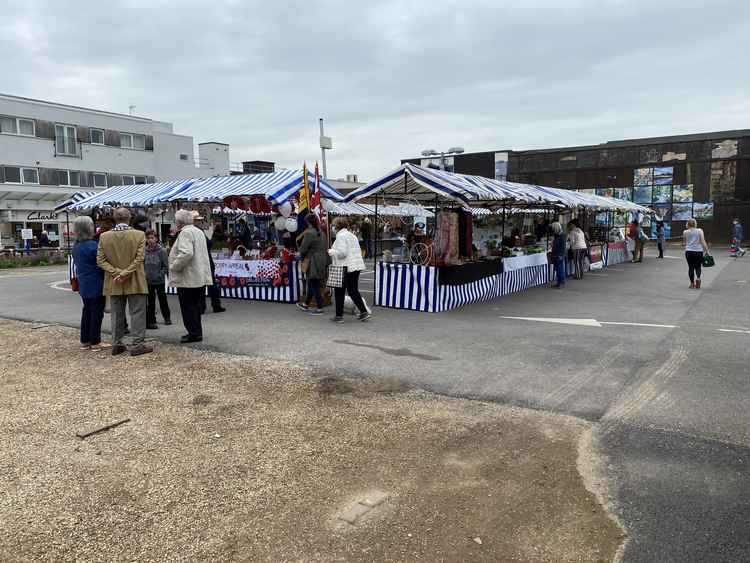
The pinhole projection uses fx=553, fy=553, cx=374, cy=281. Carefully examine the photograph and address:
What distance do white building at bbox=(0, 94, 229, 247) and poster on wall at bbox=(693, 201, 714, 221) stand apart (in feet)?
118

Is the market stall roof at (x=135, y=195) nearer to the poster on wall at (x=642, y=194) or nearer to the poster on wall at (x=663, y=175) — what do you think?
the poster on wall at (x=642, y=194)

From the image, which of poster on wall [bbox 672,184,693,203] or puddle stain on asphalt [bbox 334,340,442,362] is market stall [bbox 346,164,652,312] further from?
poster on wall [bbox 672,184,693,203]

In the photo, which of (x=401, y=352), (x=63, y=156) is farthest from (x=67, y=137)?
(x=401, y=352)

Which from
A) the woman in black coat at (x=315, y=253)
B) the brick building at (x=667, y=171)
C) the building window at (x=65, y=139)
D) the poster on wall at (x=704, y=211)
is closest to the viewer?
the woman in black coat at (x=315, y=253)

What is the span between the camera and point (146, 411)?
16.7ft

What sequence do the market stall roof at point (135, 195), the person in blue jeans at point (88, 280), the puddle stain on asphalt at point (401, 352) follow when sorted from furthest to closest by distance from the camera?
the market stall roof at point (135, 195)
the person in blue jeans at point (88, 280)
the puddle stain on asphalt at point (401, 352)

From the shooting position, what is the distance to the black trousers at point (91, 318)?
732 centimetres

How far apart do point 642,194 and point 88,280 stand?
3428 centimetres

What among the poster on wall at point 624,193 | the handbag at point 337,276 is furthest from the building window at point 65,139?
the poster on wall at point 624,193

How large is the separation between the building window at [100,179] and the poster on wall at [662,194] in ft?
120

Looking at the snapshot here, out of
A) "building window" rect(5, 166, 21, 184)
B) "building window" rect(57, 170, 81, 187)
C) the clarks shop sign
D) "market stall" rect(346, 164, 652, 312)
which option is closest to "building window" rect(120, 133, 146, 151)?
"building window" rect(57, 170, 81, 187)

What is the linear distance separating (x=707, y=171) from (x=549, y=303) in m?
27.1

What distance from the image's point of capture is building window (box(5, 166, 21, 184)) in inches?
1318

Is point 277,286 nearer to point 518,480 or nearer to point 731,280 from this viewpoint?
point 518,480
